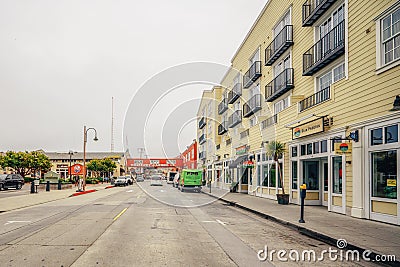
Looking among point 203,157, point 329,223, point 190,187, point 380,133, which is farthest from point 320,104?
point 203,157

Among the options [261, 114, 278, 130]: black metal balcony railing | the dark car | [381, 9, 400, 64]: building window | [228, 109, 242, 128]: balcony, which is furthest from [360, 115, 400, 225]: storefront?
the dark car

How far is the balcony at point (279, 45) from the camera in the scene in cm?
2542

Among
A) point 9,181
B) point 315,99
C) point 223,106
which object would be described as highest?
point 223,106

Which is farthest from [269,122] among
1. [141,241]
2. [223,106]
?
[141,241]

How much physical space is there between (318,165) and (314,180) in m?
0.84

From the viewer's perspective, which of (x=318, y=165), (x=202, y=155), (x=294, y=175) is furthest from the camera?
(x=202, y=155)

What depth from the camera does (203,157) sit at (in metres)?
60.9

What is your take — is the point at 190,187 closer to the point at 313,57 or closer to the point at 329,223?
the point at 313,57

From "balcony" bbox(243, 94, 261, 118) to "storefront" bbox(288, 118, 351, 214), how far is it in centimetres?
887

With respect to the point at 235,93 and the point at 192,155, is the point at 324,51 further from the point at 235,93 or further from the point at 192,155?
the point at 192,155

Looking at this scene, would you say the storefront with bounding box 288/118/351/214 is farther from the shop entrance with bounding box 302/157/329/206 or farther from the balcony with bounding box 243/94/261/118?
the balcony with bounding box 243/94/261/118

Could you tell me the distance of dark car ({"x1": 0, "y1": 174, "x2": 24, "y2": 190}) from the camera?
41.2 meters

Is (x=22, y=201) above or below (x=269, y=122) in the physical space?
below

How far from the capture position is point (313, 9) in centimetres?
2114
